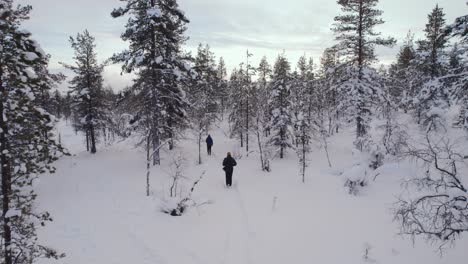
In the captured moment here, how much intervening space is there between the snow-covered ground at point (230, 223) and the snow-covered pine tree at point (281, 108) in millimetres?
10114

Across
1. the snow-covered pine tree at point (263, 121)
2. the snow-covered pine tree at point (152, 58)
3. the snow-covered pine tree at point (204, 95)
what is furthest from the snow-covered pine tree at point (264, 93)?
the snow-covered pine tree at point (152, 58)

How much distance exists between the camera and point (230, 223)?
40.8 feet

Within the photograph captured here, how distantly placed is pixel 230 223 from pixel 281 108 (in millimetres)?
19701

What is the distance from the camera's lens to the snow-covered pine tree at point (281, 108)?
30.1 meters

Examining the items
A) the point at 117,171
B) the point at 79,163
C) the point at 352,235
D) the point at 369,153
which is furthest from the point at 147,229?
the point at 79,163

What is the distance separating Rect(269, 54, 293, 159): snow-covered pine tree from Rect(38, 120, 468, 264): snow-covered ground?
1011cm

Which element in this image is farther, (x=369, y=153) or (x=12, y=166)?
(x=369, y=153)

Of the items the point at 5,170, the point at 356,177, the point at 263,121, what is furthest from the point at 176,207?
the point at 263,121

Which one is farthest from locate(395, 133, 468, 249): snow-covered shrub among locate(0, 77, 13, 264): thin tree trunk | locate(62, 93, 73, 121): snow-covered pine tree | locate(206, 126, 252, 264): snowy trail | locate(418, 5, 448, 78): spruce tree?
locate(62, 93, 73, 121): snow-covered pine tree

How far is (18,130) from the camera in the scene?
22.6 ft

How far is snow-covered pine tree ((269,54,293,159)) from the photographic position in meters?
30.1

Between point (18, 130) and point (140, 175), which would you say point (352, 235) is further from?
point (140, 175)

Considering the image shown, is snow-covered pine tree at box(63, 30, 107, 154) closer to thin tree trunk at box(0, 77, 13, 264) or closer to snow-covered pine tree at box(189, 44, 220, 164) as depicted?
snow-covered pine tree at box(189, 44, 220, 164)

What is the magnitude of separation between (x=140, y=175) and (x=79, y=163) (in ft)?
31.3
